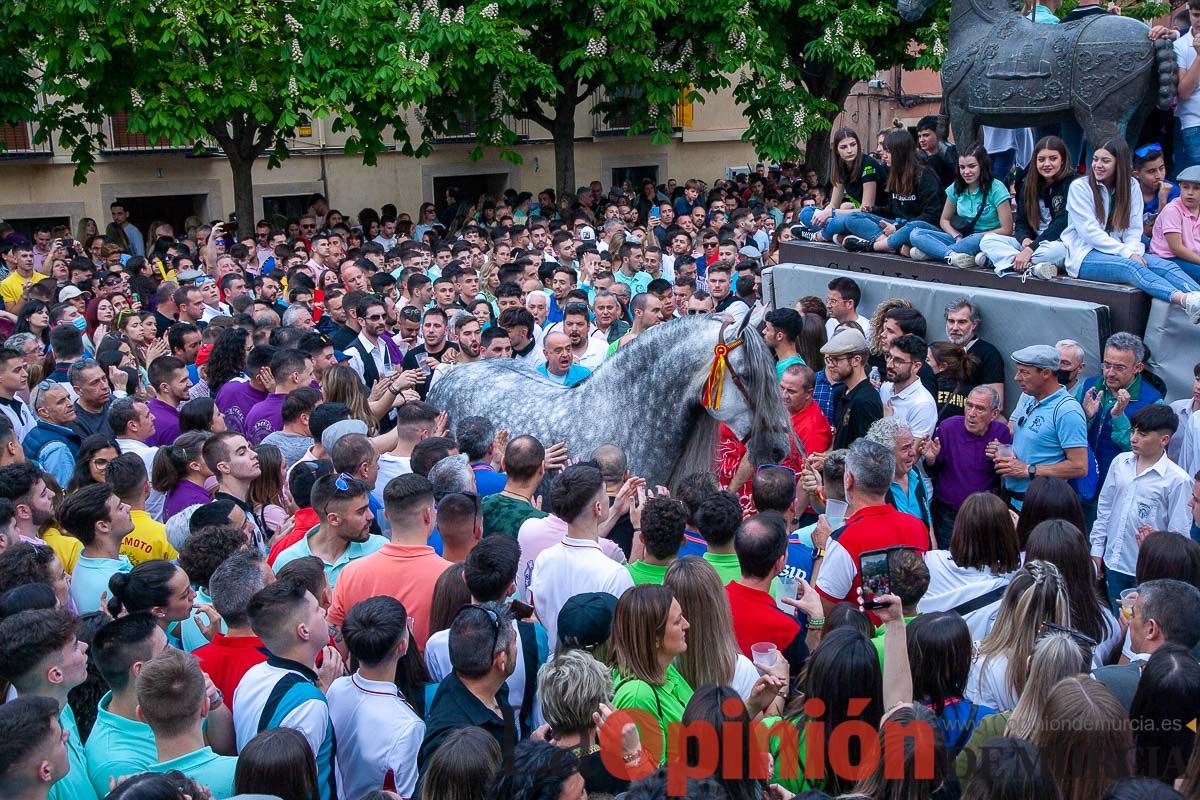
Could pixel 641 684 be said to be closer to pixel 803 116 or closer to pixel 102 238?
pixel 102 238

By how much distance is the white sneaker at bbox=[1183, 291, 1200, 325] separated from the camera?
7.66 metres

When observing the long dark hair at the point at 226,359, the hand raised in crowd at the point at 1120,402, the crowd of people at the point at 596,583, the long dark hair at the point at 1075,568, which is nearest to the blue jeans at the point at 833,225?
the crowd of people at the point at 596,583

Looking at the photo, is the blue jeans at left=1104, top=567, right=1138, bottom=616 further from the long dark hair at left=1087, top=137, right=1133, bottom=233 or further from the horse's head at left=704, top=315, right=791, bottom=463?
the long dark hair at left=1087, top=137, right=1133, bottom=233

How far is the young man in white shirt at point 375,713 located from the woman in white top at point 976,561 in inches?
85.5

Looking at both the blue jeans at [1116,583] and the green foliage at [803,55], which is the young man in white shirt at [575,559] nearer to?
the blue jeans at [1116,583]

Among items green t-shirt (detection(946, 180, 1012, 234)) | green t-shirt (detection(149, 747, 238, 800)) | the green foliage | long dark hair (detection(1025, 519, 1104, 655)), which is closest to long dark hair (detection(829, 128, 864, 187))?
green t-shirt (detection(946, 180, 1012, 234))

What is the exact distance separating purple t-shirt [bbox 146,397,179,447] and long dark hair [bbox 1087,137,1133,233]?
6.29 metres

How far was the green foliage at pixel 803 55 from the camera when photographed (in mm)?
21438

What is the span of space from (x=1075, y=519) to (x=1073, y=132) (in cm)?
524

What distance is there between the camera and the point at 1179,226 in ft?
26.9

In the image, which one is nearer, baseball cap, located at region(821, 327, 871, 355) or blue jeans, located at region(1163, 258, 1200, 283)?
baseball cap, located at region(821, 327, 871, 355)

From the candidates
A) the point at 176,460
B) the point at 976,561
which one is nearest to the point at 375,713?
the point at 976,561

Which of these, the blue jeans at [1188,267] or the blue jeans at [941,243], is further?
the blue jeans at [941,243]

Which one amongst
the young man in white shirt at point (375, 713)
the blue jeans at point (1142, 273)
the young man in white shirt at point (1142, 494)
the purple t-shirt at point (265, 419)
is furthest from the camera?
the blue jeans at point (1142, 273)
